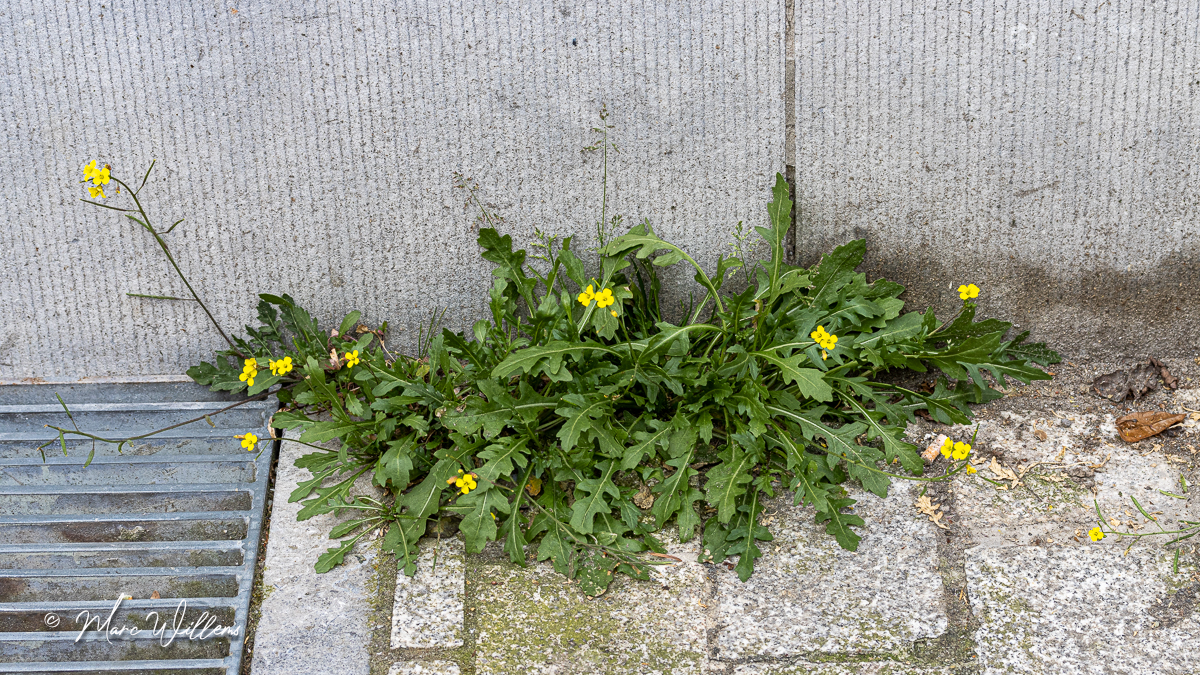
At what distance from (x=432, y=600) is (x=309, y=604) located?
1.13ft

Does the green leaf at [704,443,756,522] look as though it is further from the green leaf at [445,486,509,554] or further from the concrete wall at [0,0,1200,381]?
the concrete wall at [0,0,1200,381]

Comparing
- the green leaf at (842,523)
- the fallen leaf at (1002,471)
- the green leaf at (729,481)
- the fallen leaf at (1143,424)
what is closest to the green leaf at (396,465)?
the green leaf at (729,481)

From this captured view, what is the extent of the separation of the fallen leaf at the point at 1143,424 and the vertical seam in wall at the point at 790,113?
121 cm

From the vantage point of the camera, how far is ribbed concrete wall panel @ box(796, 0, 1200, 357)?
8.26 feet

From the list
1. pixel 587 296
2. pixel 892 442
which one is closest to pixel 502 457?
pixel 587 296

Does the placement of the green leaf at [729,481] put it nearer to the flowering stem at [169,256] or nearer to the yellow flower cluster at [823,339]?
the yellow flower cluster at [823,339]

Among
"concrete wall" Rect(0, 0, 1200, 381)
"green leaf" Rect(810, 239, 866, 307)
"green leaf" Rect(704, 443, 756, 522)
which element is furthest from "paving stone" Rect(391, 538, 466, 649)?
"green leaf" Rect(810, 239, 866, 307)

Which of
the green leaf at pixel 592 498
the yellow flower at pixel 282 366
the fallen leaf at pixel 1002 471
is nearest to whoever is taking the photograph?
the green leaf at pixel 592 498

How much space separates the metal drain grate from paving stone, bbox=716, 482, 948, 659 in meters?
1.39

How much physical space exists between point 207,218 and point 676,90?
165 centimetres

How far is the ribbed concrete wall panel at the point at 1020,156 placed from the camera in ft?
8.26

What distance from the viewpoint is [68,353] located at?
2.80 m

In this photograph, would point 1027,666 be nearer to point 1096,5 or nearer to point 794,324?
point 794,324

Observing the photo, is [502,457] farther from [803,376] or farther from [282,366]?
→ [803,376]
